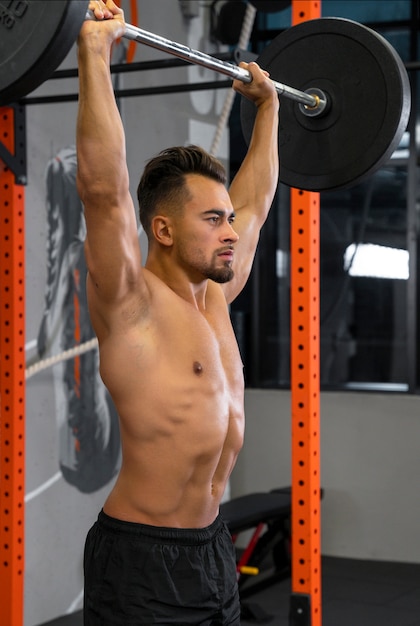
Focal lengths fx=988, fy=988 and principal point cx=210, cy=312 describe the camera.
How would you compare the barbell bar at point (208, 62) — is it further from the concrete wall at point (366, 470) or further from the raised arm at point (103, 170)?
the concrete wall at point (366, 470)

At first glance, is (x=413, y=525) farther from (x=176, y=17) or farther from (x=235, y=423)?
(x=235, y=423)

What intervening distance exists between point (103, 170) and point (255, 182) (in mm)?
755

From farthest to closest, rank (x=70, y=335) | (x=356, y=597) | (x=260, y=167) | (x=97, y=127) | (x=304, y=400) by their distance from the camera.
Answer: (x=356, y=597) < (x=70, y=335) < (x=304, y=400) < (x=260, y=167) < (x=97, y=127)

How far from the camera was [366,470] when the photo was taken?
215 inches

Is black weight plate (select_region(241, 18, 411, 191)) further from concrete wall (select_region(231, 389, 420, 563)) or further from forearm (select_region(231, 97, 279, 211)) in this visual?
concrete wall (select_region(231, 389, 420, 563))

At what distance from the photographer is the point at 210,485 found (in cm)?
212

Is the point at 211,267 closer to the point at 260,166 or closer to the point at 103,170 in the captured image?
the point at 103,170

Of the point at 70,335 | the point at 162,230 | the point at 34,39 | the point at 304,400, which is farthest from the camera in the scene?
the point at 70,335

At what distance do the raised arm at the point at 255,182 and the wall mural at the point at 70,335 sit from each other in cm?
186

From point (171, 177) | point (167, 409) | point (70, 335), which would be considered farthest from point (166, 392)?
point (70, 335)

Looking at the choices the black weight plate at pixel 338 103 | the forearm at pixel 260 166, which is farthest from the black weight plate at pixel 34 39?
the black weight plate at pixel 338 103

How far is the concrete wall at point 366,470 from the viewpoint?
536 cm

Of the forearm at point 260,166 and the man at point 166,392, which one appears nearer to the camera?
the man at point 166,392

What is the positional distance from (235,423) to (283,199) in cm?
414
